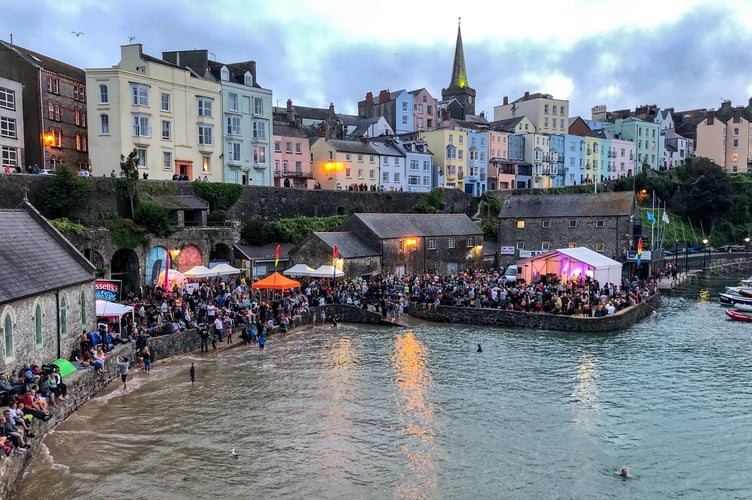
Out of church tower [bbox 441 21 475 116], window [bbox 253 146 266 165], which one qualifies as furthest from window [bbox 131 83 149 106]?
church tower [bbox 441 21 475 116]

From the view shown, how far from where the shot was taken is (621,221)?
51719 mm

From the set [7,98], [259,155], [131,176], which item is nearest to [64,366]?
[131,176]

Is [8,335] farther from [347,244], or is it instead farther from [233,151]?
[233,151]

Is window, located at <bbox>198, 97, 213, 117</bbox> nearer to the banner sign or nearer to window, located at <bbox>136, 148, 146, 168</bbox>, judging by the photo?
window, located at <bbox>136, 148, 146, 168</bbox>

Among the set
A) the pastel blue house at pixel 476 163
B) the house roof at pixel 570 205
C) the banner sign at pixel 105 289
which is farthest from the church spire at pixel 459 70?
the banner sign at pixel 105 289

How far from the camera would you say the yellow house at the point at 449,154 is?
74188 millimetres

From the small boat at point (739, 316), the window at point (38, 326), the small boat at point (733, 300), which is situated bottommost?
the small boat at point (739, 316)

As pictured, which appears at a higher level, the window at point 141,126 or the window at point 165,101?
the window at point 165,101

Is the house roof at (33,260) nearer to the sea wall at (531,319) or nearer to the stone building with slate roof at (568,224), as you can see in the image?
the sea wall at (531,319)

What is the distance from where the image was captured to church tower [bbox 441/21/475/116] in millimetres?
103688

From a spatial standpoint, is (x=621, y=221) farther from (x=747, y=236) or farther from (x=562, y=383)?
(x=747, y=236)

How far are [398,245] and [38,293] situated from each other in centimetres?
2806

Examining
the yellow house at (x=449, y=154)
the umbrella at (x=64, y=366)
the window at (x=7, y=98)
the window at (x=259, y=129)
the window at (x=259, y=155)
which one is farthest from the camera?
the yellow house at (x=449, y=154)

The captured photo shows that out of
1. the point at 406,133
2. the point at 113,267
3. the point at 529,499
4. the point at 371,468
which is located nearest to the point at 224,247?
the point at 113,267
